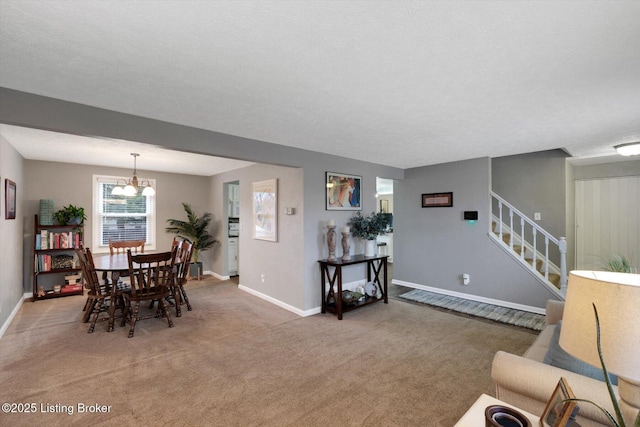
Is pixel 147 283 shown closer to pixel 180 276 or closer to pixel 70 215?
pixel 180 276

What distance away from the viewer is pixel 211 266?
6859 millimetres

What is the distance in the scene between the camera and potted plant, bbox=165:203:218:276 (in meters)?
6.30

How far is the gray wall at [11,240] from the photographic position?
3463 mm

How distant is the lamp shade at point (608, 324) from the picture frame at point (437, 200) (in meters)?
4.35

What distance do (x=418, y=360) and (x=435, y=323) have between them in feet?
3.60

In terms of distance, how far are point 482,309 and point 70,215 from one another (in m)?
6.83

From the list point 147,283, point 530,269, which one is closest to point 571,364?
point 530,269

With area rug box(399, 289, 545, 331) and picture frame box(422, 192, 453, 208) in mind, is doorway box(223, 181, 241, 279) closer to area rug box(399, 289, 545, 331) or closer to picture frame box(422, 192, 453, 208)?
area rug box(399, 289, 545, 331)

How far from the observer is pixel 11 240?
3.98 metres

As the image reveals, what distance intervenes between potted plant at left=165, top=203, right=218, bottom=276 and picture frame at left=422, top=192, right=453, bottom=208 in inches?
176

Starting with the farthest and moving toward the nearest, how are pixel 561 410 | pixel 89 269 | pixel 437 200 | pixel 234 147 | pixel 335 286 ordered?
pixel 437 200, pixel 335 286, pixel 89 269, pixel 234 147, pixel 561 410

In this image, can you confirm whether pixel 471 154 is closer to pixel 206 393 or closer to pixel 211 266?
pixel 206 393

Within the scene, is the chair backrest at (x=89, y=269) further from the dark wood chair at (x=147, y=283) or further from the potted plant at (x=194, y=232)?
the potted plant at (x=194, y=232)

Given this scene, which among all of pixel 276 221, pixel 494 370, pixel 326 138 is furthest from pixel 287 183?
pixel 494 370
